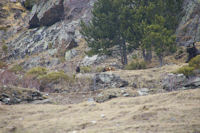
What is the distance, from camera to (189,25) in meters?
17.7

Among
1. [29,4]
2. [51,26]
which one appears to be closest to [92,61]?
[51,26]

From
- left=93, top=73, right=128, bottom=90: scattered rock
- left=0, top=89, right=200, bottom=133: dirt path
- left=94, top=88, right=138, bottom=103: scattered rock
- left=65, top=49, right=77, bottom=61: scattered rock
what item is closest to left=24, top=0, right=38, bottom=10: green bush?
left=65, top=49, right=77, bottom=61: scattered rock

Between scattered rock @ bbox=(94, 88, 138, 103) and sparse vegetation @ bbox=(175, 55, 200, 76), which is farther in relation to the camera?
sparse vegetation @ bbox=(175, 55, 200, 76)

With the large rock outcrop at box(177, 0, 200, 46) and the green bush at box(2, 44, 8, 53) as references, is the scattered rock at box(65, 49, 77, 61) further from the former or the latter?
the large rock outcrop at box(177, 0, 200, 46)

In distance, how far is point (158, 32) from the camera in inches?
544

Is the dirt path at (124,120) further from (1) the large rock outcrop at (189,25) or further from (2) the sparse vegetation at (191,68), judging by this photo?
(1) the large rock outcrop at (189,25)

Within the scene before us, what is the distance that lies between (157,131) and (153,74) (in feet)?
25.2

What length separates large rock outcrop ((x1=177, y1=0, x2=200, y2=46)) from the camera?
16.6 metres

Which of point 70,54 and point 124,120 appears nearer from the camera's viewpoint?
point 124,120

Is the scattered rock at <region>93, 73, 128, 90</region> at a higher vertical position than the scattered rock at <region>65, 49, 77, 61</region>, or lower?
lower

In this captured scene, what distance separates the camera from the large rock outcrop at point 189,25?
16.6 metres

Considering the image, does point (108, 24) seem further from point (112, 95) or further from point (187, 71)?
point (112, 95)

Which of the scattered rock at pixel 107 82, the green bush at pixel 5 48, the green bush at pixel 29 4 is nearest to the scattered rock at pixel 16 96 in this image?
the scattered rock at pixel 107 82

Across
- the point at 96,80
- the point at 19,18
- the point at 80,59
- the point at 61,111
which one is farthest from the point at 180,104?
the point at 19,18
